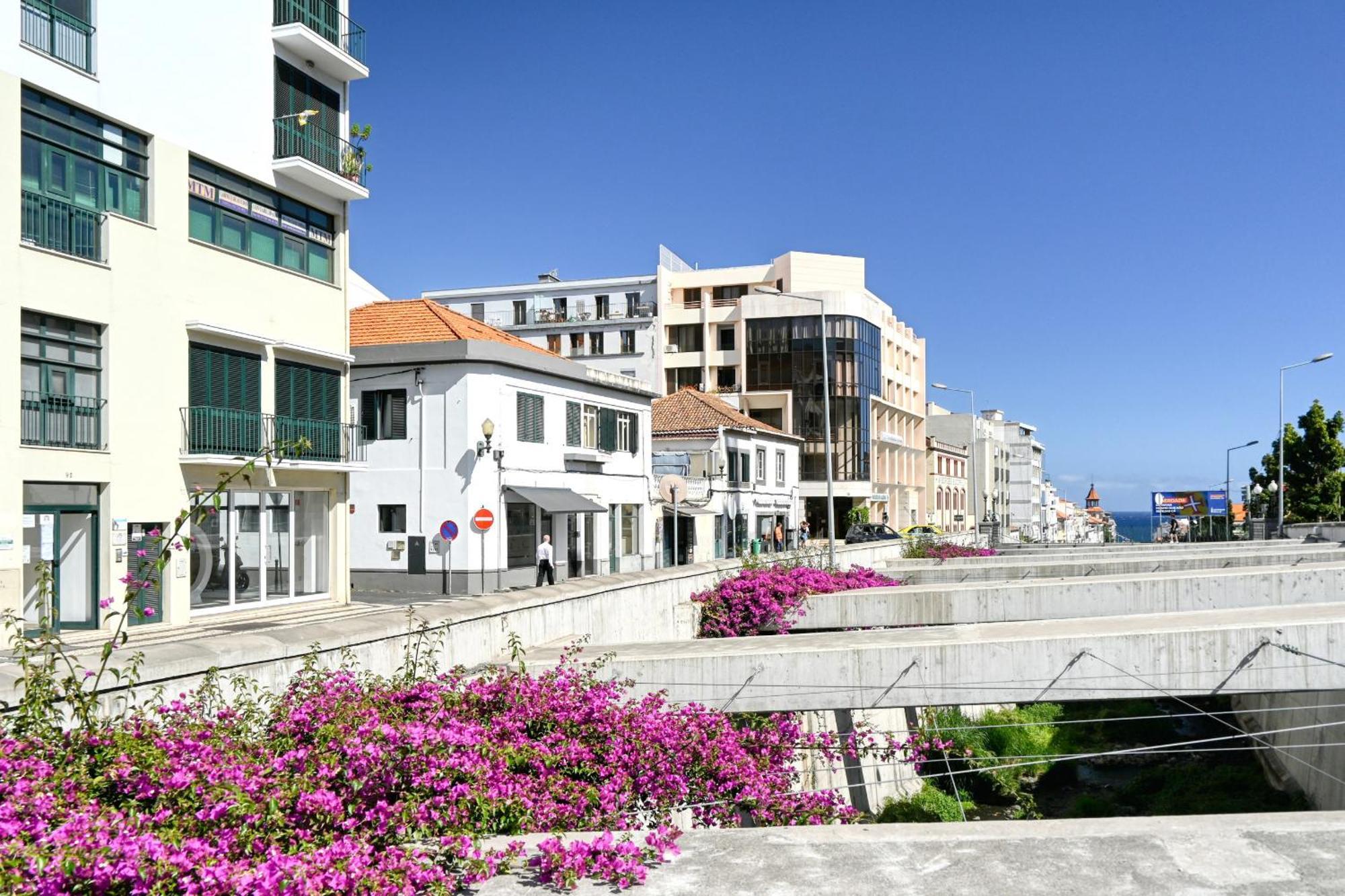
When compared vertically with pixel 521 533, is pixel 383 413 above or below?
above

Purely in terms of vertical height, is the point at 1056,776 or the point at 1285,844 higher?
the point at 1285,844

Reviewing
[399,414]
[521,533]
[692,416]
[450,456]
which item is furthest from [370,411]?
[692,416]

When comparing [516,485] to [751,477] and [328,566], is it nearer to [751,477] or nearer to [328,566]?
[328,566]

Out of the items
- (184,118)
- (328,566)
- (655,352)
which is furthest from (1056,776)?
(655,352)

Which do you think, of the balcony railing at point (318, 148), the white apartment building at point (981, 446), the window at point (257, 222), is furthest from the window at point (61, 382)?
the white apartment building at point (981, 446)

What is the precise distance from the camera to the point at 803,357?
7144 centimetres

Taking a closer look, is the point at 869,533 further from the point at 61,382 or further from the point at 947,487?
the point at 61,382

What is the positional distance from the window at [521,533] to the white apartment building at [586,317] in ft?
139

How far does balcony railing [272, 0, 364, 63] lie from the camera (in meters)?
22.5

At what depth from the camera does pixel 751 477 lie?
52031mm

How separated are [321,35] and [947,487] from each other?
270 ft

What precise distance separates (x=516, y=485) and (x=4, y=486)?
49.8ft

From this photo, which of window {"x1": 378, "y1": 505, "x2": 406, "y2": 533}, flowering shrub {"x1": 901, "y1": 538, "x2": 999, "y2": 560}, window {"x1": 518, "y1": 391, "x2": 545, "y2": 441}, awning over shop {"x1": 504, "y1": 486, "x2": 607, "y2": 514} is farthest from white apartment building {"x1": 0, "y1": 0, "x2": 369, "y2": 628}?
flowering shrub {"x1": 901, "y1": 538, "x2": 999, "y2": 560}

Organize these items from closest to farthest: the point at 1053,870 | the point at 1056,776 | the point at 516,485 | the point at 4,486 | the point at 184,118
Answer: the point at 1053,870, the point at 4,486, the point at 184,118, the point at 1056,776, the point at 516,485
